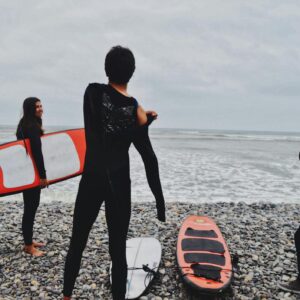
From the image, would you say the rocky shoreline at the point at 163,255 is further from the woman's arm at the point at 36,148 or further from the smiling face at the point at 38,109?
the smiling face at the point at 38,109

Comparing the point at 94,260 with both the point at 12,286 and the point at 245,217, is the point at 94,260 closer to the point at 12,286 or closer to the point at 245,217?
the point at 12,286

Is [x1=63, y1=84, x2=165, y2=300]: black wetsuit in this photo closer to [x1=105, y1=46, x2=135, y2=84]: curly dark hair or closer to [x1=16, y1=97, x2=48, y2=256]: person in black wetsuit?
[x1=105, y1=46, x2=135, y2=84]: curly dark hair

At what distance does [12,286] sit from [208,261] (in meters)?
2.34

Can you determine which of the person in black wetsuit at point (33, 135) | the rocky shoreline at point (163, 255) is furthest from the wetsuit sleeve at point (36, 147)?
the rocky shoreline at point (163, 255)

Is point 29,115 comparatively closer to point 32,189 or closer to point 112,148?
point 32,189

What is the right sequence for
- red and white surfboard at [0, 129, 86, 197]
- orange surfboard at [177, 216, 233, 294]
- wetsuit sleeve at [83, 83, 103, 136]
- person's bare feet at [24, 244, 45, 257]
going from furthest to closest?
red and white surfboard at [0, 129, 86, 197] < person's bare feet at [24, 244, 45, 257] < orange surfboard at [177, 216, 233, 294] < wetsuit sleeve at [83, 83, 103, 136]

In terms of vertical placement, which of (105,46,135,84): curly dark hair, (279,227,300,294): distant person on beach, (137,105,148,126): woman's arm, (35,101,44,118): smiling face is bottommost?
(279,227,300,294): distant person on beach

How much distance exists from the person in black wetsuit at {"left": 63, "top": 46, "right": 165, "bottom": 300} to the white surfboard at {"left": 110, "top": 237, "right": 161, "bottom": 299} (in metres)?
1.38

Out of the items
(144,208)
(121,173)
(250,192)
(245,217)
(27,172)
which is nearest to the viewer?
(121,173)

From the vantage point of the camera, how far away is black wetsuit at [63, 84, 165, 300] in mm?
2180

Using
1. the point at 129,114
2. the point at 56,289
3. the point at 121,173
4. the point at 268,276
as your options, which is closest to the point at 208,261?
the point at 268,276

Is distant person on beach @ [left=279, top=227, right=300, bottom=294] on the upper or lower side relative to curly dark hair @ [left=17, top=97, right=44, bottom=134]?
lower

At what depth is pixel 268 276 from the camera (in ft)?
13.0

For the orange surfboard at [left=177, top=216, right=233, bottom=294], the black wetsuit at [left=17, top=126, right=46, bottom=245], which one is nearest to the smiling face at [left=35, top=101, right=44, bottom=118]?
the black wetsuit at [left=17, top=126, right=46, bottom=245]
